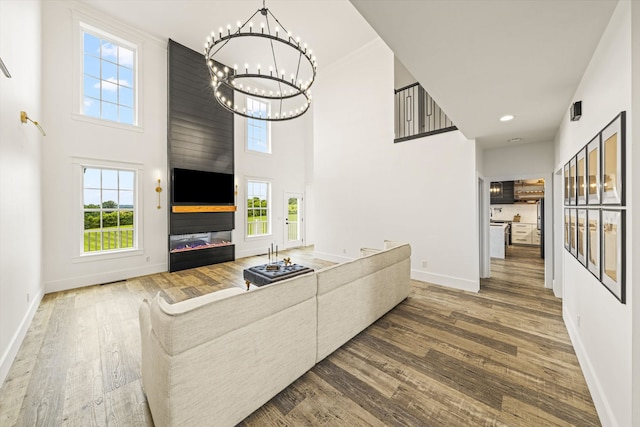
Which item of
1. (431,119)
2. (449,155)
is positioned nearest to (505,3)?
(449,155)

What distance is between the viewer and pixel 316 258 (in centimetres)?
688

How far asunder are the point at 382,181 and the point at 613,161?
3.99 metres

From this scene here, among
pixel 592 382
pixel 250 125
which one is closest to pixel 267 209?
pixel 250 125

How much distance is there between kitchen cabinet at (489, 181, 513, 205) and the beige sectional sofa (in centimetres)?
856

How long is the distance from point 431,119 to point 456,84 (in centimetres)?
311

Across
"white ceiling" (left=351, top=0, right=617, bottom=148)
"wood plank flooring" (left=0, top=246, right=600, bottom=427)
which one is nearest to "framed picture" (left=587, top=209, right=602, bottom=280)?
"wood plank flooring" (left=0, top=246, right=600, bottom=427)

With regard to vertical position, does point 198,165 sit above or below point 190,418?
above

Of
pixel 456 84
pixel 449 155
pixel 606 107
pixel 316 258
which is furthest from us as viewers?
pixel 316 258

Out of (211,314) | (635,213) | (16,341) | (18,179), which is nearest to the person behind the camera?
(635,213)

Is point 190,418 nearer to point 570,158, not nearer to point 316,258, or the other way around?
point 570,158

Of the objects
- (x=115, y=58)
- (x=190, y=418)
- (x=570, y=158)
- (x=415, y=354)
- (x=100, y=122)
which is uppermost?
(x=115, y=58)

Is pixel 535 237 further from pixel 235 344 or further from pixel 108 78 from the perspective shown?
pixel 108 78

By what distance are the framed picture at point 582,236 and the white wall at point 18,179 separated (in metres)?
5.05

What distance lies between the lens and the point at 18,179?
280 centimetres
